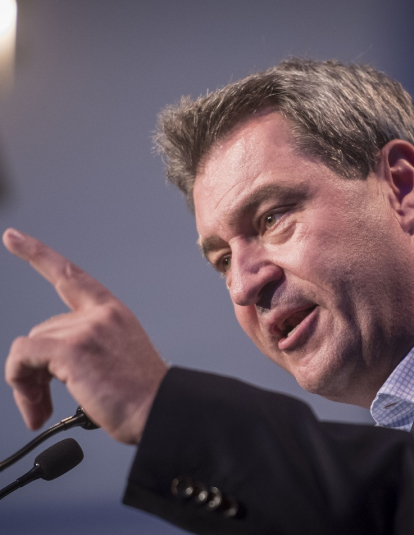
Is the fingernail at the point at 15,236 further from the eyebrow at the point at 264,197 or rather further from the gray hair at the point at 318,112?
the gray hair at the point at 318,112

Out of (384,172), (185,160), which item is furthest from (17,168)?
(384,172)

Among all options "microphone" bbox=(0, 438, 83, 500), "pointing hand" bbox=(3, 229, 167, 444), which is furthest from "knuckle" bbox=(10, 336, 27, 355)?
"microphone" bbox=(0, 438, 83, 500)

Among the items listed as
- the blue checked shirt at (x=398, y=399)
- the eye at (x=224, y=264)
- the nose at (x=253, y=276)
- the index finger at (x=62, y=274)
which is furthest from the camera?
the eye at (x=224, y=264)

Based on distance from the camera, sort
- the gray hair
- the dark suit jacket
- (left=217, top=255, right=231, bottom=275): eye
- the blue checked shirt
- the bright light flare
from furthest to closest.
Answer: the bright light flare < (left=217, top=255, right=231, bottom=275): eye < the gray hair < the blue checked shirt < the dark suit jacket

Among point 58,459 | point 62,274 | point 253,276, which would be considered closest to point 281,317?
point 253,276

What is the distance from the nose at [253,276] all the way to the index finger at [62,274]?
702mm

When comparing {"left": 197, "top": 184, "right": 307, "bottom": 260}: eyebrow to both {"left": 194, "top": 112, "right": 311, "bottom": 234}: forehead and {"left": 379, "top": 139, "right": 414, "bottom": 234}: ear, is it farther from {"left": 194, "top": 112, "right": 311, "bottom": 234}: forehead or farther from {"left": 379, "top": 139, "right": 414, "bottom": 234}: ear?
{"left": 379, "top": 139, "right": 414, "bottom": 234}: ear

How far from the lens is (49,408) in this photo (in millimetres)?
939

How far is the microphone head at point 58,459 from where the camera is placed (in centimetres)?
122

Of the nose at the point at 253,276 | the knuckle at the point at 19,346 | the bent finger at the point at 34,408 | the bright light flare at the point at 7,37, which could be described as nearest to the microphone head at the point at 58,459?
the bent finger at the point at 34,408

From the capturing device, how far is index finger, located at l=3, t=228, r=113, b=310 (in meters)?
0.88

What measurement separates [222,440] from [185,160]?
4.43ft

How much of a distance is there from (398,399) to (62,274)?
98cm

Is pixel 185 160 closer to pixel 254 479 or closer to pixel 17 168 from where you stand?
pixel 17 168
